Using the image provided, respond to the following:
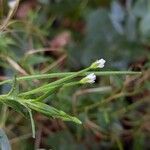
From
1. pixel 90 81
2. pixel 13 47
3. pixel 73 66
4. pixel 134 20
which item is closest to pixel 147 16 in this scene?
pixel 134 20

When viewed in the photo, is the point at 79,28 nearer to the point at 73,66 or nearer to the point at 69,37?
the point at 69,37

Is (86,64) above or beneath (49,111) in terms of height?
above

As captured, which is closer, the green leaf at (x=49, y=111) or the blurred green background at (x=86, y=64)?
the green leaf at (x=49, y=111)

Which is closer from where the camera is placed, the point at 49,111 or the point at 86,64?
the point at 49,111

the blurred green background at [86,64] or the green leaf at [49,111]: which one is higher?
the blurred green background at [86,64]

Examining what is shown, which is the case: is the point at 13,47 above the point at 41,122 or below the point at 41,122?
above
